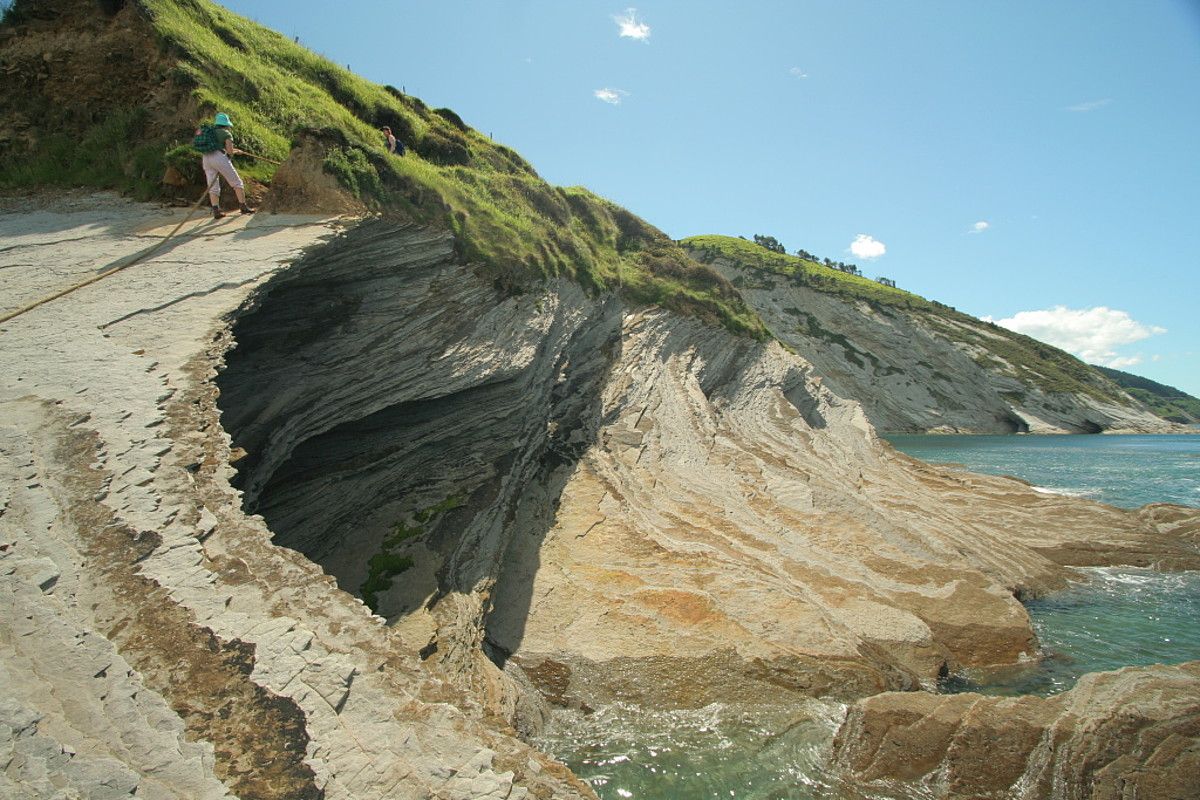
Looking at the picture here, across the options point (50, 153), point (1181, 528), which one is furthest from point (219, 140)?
point (1181, 528)

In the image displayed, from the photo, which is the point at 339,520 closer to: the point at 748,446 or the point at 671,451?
the point at 671,451

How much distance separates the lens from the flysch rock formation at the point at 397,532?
175 inches

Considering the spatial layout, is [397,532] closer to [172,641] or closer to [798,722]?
[172,641]

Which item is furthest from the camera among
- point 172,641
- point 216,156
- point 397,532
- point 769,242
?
point 769,242

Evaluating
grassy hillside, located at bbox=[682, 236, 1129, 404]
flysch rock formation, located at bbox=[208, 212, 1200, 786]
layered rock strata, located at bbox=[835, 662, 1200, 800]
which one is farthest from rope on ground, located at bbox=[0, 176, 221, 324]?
grassy hillside, located at bbox=[682, 236, 1129, 404]

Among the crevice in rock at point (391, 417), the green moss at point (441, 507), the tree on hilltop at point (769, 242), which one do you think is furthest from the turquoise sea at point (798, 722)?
the tree on hilltop at point (769, 242)

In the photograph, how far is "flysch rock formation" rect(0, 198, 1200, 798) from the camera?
445 cm

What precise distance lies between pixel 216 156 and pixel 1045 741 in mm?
17830

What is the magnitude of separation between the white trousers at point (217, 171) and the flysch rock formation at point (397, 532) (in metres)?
0.75

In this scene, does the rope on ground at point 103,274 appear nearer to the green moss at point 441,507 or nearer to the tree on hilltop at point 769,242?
the green moss at point 441,507

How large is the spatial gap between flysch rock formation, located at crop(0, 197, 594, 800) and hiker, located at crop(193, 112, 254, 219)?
19.3 feet

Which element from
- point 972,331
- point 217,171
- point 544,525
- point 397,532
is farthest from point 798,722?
point 972,331

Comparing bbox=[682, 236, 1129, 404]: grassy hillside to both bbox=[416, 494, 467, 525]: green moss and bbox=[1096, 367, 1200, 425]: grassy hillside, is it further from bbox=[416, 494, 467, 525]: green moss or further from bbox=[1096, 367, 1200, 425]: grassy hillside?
bbox=[416, 494, 467, 525]: green moss

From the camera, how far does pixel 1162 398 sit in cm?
16762
